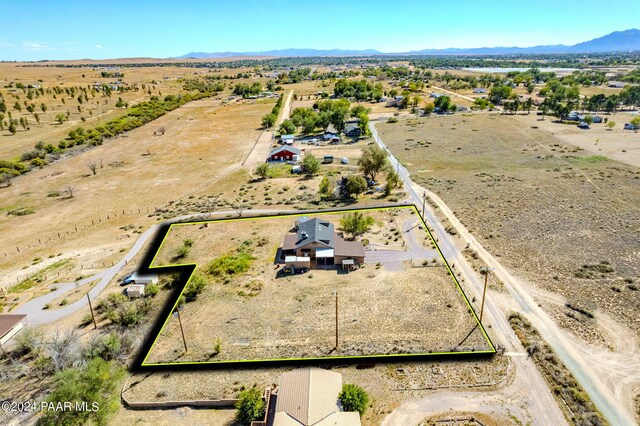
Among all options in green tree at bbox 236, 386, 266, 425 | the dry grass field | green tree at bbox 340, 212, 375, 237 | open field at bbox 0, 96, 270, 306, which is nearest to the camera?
green tree at bbox 236, 386, 266, 425

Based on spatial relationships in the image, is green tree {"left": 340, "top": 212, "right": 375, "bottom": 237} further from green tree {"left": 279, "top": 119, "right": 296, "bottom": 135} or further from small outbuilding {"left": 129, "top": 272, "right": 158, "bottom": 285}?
green tree {"left": 279, "top": 119, "right": 296, "bottom": 135}

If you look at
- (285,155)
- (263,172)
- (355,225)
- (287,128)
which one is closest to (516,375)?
(355,225)

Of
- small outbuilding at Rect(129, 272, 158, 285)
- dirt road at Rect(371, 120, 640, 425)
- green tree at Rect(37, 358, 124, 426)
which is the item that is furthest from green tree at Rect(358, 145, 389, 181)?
green tree at Rect(37, 358, 124, 426)

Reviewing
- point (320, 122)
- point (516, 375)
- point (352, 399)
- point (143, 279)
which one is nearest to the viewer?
point (352, 399)

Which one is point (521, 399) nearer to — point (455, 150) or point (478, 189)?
point (478, 189)

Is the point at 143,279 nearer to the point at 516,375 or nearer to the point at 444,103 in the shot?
the point at 516,375

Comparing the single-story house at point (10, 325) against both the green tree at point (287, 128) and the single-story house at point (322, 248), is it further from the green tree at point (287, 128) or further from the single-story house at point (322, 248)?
the green tree at point (287, 128)

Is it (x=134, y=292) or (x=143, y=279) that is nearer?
(x=134, y=292)
